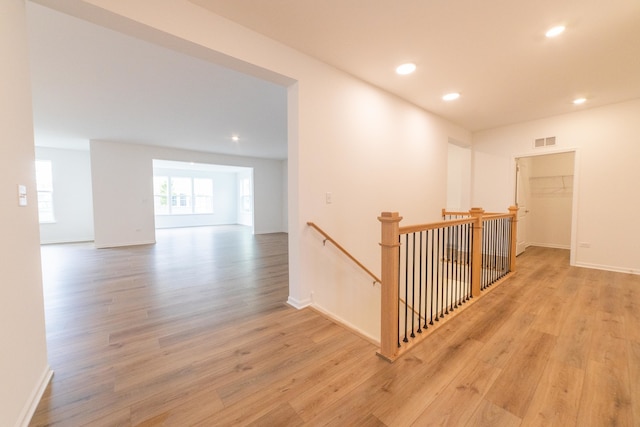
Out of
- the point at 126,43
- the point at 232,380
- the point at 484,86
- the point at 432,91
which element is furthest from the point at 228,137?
the point at 232,380

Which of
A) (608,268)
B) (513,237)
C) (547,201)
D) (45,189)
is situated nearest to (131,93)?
(513,237)

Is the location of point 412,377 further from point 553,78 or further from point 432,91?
point 553,78

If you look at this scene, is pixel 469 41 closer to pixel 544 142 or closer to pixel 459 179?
pixel 544 142

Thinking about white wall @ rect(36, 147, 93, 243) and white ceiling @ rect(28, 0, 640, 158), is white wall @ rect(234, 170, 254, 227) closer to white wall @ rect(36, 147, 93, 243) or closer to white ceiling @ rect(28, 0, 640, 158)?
white wall @ rect(36, 147, 93, 243)

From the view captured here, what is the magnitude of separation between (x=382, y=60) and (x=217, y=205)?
11.2 meters

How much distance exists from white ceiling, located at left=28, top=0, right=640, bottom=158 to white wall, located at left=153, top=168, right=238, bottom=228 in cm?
675

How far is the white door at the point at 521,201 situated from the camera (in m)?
5.33

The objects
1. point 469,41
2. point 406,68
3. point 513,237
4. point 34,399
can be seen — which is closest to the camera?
point 34,399

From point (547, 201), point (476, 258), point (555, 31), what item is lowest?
point (476, 258)

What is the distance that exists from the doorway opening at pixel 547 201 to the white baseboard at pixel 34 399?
747cm

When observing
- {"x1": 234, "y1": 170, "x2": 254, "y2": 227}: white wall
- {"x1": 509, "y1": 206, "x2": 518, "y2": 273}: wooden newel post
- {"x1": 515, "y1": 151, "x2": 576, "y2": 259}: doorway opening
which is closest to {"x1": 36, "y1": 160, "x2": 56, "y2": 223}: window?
{"x1": 234, "y1": 170, "x2": 254, "y2": 227}: white wall

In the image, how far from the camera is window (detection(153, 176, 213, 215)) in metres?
11.0

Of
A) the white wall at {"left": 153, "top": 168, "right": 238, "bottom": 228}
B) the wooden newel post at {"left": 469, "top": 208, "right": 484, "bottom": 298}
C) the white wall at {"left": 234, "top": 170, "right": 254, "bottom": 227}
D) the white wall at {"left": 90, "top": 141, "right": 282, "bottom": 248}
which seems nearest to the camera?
the wooden newel post at {"left": 469, "top": 208, "right": 484, "bottom": 298}

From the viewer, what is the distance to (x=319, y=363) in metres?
1.85
